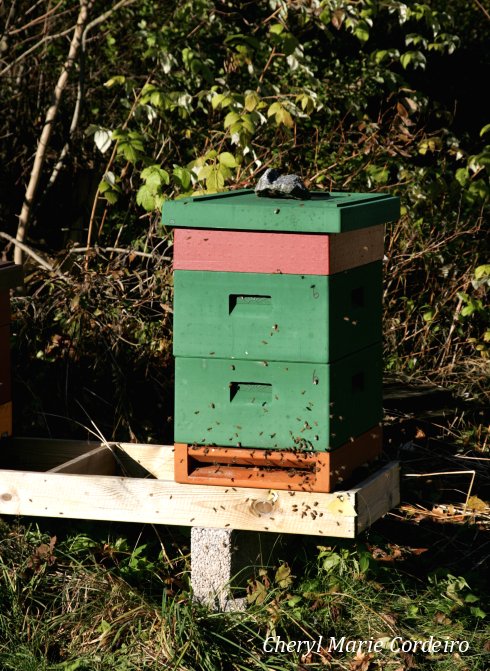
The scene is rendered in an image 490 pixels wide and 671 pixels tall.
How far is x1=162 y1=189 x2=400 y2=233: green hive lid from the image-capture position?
129 inches

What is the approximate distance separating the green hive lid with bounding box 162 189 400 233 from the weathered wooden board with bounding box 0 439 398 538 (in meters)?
0.84

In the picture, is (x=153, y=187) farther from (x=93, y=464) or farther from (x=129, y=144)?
(x=93, y=464)

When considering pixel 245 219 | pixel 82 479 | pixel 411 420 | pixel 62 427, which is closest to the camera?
pixel 245 219

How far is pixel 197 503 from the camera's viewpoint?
3.50 m

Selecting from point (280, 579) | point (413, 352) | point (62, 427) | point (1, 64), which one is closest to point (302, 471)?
point (280, 579)

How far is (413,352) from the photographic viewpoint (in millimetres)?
6207

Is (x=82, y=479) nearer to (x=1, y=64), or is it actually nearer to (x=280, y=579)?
(x=280, y=579)

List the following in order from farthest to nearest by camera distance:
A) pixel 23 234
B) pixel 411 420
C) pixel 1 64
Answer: pixel 1 64 < pixel 23 234 < pixel 411 420

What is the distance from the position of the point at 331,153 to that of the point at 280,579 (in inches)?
134

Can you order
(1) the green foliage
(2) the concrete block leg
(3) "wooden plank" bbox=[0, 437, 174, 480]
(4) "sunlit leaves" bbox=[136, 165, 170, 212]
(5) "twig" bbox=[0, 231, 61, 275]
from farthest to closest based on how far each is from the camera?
(5) "twig" bbox=[0, 231, 61, 275], (1) the green foliage, (4) "sunlit leaves" bbox=[136, 165, 170, 212], (3) "wooden plank" bbox=[0, 437, 174, 480], (2) the concrete block leg

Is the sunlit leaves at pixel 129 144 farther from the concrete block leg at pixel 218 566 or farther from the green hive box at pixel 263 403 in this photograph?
the concrete block leg at pixel 218 566

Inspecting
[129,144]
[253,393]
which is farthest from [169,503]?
[129,144]

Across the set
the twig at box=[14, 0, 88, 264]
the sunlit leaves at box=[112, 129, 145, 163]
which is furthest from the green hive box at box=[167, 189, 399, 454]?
the twig at box=[14, 0, 88, 264]

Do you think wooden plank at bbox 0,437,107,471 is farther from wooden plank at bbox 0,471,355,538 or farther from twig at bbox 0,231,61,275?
twig at bbox 0,231,61,275
